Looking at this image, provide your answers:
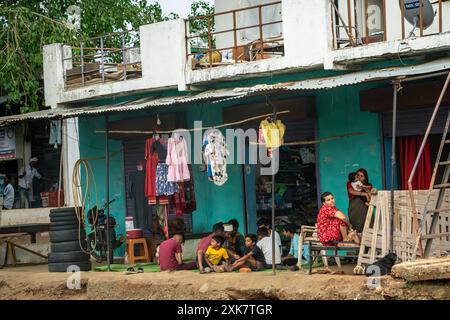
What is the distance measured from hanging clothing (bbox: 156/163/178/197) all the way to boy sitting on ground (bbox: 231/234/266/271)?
185 cm

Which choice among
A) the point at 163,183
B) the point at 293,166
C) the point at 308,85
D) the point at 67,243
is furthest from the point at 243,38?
the point at 67,243

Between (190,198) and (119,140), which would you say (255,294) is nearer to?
(190,198)

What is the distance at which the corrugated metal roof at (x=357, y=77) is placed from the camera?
13.3 meters

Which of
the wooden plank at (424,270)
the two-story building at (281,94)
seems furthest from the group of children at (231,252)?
the wooden plank at (424,270)

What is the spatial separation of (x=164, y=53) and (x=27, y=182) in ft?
20.2

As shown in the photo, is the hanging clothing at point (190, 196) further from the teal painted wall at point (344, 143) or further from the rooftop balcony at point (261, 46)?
the teal painted wall at point (344, 143)

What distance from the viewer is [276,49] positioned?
1698 cm

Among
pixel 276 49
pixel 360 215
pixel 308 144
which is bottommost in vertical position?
pixel 360 215

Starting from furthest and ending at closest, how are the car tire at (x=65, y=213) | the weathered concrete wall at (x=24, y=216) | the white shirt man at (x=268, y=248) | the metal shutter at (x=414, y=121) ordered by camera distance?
the weathered concrete wall at (x=24, y=216)
the car tire at (x=65, y=213)
the white shirt man at (x=268, y=248)
the metal shutter at (x=414, y=121)

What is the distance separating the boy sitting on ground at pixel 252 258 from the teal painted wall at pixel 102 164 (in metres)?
4.61

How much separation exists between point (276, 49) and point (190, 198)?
268 cm
